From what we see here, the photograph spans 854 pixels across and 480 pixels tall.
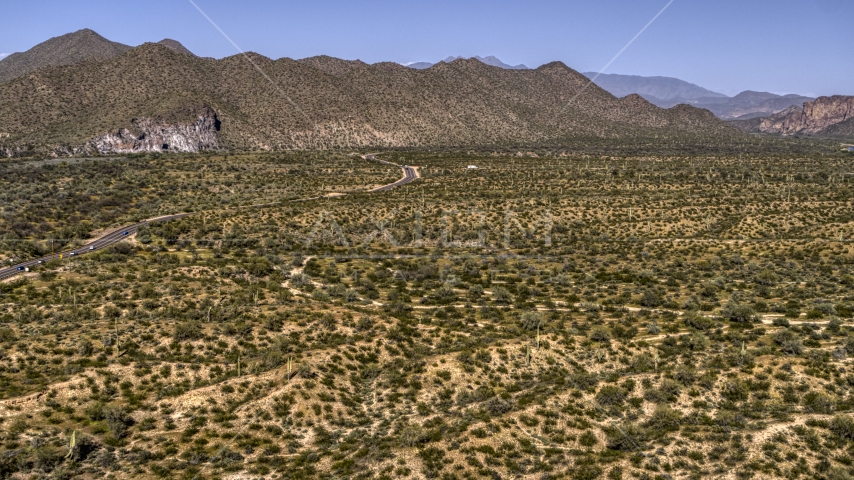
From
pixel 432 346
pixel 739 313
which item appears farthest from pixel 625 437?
pixel 739 313

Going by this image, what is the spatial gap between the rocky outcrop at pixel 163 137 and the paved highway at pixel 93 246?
91461 millimetres

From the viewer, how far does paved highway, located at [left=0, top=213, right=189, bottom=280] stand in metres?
47.0

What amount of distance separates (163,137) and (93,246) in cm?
11352

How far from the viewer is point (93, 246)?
5800 cm

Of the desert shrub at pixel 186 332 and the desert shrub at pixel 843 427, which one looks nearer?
the desert shrub at pixel 843 427

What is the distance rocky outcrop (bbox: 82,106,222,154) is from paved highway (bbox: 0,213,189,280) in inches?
3601

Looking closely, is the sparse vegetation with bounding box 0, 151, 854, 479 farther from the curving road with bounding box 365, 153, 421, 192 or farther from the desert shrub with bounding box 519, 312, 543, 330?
the curving road with bounding box 365, 153, 421, 192

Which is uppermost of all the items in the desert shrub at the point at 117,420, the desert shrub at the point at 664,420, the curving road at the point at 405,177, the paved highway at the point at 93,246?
the curving road at the point at 405,177

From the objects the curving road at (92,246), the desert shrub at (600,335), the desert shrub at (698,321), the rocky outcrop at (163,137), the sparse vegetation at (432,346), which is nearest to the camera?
the sparse vegetation at (432,346)

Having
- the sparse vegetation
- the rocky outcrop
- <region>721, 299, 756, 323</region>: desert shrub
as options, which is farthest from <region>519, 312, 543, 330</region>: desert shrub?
the rocky outcrop

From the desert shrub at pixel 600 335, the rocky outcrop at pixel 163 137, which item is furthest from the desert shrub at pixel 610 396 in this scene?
the rocky outcrop at pixel 163 137

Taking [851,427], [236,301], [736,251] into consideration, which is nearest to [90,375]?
[236,301]

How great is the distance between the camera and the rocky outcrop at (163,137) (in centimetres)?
14988

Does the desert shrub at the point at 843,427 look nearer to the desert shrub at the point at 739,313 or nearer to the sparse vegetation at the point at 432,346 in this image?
the sparse vegetation at the point at 432,346
